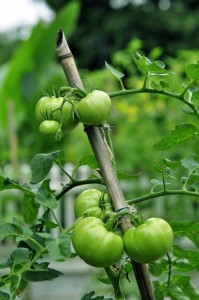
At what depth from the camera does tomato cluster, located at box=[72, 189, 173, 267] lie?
82cm

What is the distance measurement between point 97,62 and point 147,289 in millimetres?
16326

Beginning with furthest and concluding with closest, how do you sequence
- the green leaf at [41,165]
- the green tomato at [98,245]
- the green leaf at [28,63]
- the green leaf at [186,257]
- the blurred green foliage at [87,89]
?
the green leaf at [28,63]
the blurred green foliage at [87,89]
the green leaf at [186,257]
the green leaf at [41,165]
the green tomato at [98,245]

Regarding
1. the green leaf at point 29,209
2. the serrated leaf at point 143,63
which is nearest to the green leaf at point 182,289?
the green leaf at point 29,209

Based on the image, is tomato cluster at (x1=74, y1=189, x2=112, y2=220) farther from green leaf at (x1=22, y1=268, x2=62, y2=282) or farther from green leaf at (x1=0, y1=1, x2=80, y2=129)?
green leaf at (x1=0, y1=1, x2=80, y2=129)

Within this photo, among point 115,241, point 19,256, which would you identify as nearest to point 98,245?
point 115,241

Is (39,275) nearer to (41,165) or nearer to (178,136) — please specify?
(41,165)

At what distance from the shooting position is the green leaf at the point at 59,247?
83 centimetres

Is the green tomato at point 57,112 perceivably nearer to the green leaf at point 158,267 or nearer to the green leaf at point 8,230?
the green leaf at point 8,230

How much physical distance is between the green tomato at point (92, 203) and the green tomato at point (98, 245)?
0.24ft

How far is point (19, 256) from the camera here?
0.90 m

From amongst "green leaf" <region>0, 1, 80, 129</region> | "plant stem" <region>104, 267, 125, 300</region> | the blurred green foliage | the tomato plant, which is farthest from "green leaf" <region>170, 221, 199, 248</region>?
"green leaf" <region>0, 1, 80, 129</region>

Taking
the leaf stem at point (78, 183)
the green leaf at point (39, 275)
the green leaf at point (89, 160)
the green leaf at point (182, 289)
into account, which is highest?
the leaf stem at point (78, 183)

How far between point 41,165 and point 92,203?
8cm

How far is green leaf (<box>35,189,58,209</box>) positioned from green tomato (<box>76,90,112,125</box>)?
10 centimetres
